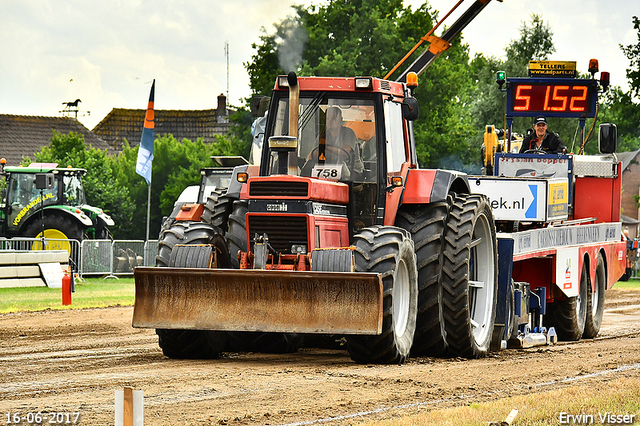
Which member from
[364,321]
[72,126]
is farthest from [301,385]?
[72,126]

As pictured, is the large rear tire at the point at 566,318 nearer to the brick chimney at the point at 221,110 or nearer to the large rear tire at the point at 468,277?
the large rear tire at the point at 468,277

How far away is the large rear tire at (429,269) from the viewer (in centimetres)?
997

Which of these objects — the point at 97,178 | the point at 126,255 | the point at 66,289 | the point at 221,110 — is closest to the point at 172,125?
the point at 221,110

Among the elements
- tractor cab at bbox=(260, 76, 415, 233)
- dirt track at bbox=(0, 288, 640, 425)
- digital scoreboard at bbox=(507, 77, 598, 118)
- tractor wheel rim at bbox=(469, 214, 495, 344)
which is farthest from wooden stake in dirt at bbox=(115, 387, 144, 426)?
digital scoreboard at bbox=(507, 77, 598, 118)

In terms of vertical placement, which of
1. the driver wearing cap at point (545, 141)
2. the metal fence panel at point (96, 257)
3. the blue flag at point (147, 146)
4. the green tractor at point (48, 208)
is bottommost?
the metal fence panel at point (96, 257)

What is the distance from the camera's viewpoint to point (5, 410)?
22.0 ft

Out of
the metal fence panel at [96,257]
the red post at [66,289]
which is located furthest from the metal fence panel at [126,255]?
the red post at [66,289]

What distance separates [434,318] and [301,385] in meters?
2.41

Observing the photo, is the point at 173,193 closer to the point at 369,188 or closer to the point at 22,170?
the point at 22,170

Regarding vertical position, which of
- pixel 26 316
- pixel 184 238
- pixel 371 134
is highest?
pixel 371 134

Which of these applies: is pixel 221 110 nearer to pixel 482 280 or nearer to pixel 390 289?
pixel 482 280

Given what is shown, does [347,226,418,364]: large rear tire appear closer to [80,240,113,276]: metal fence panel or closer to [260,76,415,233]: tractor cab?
[260,76,415,233]: tractor cab

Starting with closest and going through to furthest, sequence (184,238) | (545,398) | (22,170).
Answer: (545,398) → (184,238) → (22,170)

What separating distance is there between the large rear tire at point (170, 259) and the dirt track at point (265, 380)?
235 millimetres
